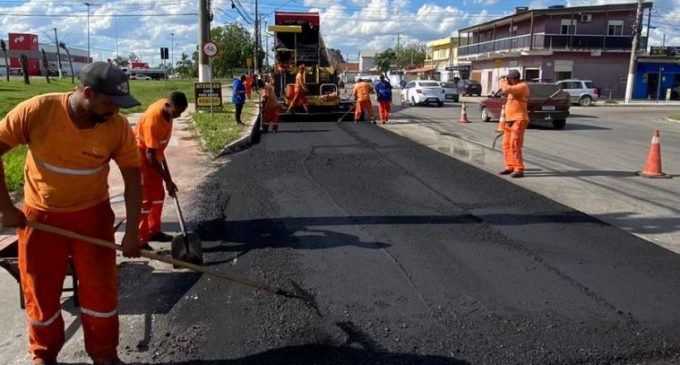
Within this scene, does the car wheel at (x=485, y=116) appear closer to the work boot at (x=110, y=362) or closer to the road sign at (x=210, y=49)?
the road sign at (x=210, y=49)

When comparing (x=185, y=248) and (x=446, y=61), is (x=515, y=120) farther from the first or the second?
(x=446, y=61)

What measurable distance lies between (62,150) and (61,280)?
2.40 ft

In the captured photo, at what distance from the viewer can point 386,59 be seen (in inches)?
4432

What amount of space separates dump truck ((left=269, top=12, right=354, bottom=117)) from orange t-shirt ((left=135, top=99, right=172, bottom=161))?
612 inches

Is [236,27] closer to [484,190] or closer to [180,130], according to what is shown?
[180,130]

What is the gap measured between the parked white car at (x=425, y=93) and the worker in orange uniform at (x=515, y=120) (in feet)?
73.8

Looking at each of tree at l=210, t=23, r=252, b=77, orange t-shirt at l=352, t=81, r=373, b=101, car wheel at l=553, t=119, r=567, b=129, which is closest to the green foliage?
orange t-shirt at l=352, t=81, r=373, b=101

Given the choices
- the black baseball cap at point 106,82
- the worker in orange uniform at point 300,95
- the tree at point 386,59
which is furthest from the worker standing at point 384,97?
the tree at point 386,59

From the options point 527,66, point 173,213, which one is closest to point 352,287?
point 173,213

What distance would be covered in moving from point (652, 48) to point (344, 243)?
51.9 meters

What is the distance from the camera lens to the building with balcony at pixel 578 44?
151ft

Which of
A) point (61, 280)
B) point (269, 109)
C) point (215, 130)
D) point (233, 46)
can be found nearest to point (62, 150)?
point (61, 280)

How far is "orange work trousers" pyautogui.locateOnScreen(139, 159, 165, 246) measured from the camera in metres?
5.94

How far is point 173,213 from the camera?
750 centimetres
